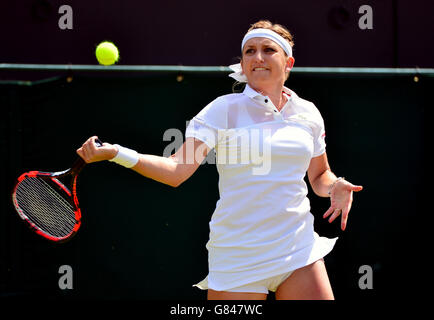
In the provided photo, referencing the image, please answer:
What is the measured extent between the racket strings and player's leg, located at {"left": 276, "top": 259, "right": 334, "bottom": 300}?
1.05 m

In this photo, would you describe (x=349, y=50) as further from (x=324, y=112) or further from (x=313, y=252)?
(x=313, y=252)

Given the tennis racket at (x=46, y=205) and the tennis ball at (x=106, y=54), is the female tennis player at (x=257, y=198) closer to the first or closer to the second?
Result: the tennis racket at (x=46, y=205)

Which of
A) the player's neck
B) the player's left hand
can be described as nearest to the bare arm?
the player's left hand

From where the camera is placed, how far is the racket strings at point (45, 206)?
2.89 m

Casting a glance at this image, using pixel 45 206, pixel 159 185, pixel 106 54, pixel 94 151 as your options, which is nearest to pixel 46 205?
pixel 45 206

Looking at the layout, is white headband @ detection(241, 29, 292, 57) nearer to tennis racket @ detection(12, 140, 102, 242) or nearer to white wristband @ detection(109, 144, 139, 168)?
white wristband @ detection(109, 144, 139, 168)

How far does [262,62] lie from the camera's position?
2.60 m

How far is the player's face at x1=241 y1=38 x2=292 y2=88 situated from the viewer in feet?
8.53

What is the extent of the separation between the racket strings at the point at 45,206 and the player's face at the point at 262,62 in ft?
3.43

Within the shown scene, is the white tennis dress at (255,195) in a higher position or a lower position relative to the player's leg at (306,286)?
higher

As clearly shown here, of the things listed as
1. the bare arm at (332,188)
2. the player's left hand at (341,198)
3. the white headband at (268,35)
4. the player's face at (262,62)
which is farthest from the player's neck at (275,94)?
the player's left hand at (341,198)

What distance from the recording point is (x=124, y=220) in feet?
12.9
